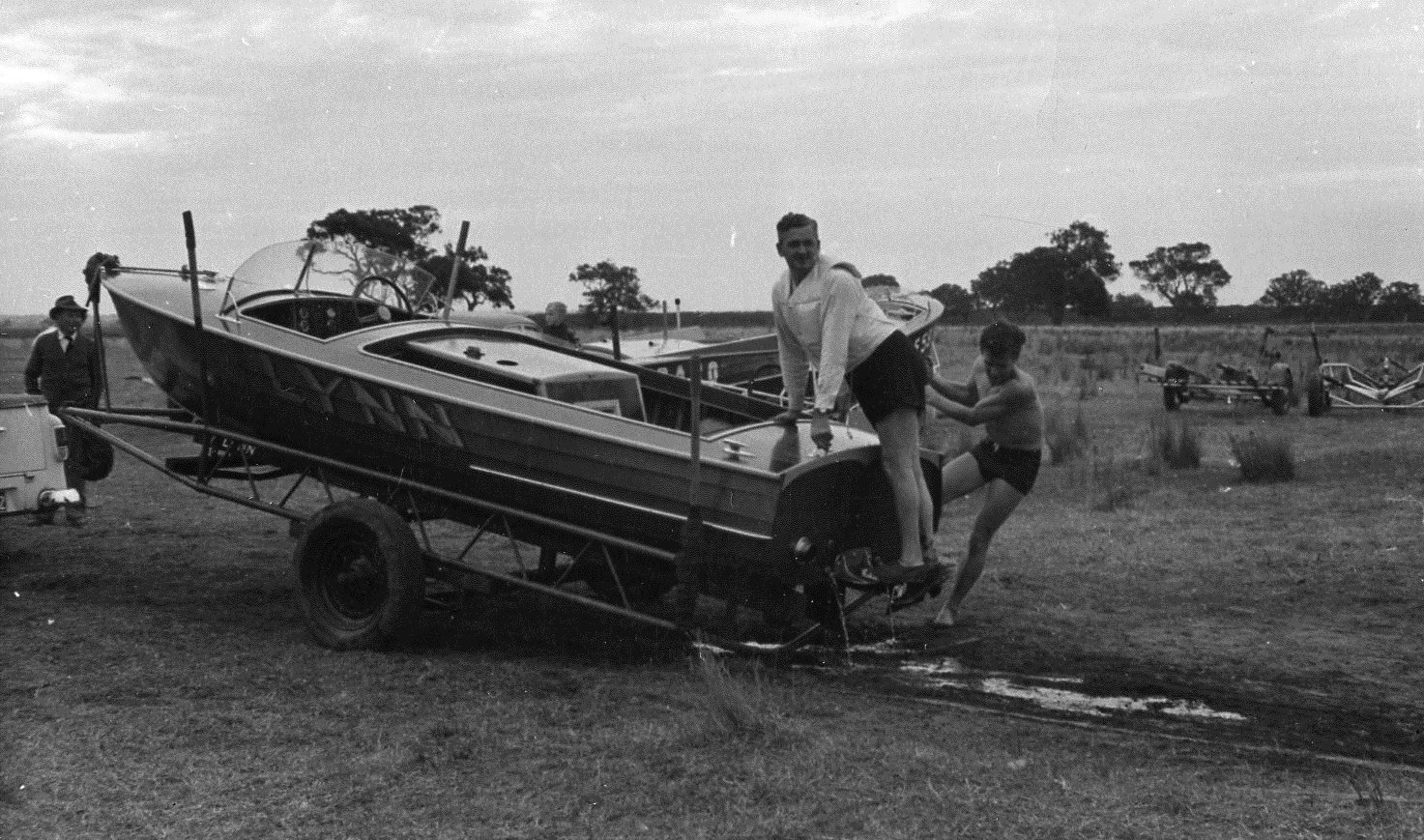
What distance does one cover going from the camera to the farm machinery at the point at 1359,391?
2120 centimetres

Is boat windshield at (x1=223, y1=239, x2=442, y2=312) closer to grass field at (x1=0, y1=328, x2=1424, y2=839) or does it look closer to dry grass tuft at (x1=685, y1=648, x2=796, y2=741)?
grass field at (x1=0, y1=328, x2=1424, y2=839)

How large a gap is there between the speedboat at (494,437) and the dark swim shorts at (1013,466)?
1.06ft

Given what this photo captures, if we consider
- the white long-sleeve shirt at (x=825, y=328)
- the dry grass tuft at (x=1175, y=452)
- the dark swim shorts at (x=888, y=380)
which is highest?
the white long-sleeve shirt at (x=825, y=328)

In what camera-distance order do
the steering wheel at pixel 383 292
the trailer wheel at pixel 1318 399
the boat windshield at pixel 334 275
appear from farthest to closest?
the trailer wheel at pixel 1318 399 → the steering wheel at pixel 383 292 → the boat windshield at pixel 334 275

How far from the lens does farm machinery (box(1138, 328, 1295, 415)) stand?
71.9 feet

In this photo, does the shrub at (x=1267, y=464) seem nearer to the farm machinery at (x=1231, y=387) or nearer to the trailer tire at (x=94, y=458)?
the farm machinery at (x=1231, y=387)

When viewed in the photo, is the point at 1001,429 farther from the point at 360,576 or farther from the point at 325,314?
the point at 325,314

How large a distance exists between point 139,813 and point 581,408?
292 centimetres

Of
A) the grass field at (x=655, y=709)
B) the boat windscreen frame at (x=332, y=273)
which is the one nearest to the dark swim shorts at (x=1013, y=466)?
the grass field at (x=655, y=709)

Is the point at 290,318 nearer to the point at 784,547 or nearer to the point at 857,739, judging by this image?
the point at 784,547

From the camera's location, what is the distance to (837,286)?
22.6 ft

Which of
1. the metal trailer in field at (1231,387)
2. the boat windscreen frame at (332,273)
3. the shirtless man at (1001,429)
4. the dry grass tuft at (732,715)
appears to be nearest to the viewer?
the dry grass tuft at (732,715)

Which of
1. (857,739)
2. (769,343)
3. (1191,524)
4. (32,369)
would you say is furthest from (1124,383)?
(857,739)

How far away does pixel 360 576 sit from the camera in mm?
7391
